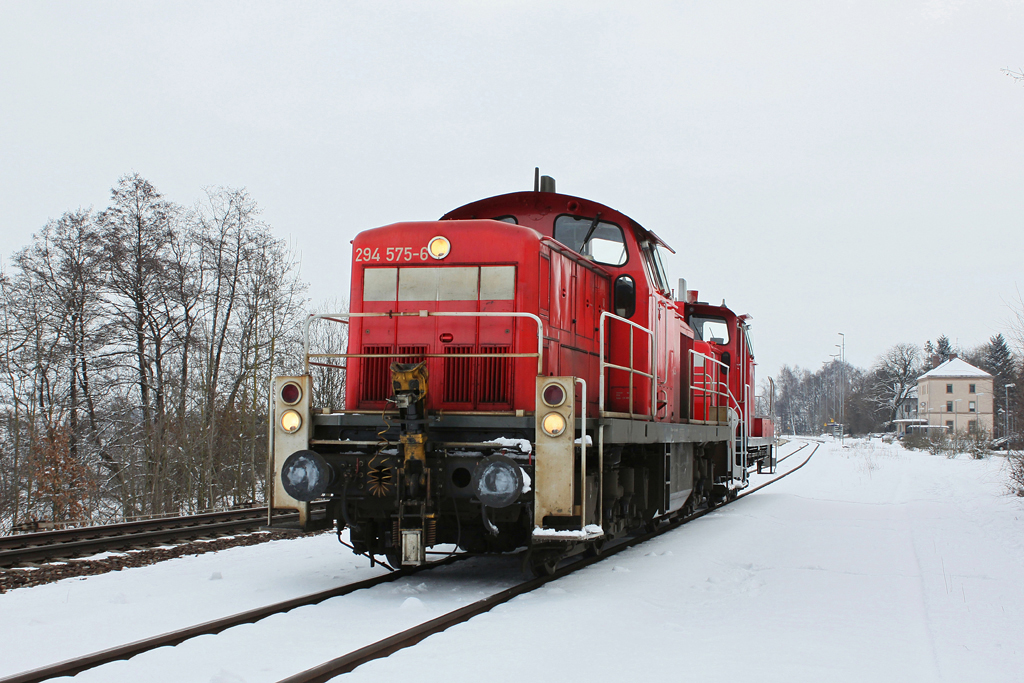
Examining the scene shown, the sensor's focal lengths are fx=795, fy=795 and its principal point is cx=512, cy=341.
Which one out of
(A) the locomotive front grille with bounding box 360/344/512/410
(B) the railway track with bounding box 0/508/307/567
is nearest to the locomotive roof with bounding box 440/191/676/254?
(A) the locomotive front grille with bounding box 360/344/512/410

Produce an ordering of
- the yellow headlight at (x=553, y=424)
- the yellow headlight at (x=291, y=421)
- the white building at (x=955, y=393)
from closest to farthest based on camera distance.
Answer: the yellow headlight at (x=553, y=424) → the yellow headlight at (x=291, y=421) → the white building at (x=955, y=393)

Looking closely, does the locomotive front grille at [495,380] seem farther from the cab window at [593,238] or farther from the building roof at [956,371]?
the building roof at [956,371]

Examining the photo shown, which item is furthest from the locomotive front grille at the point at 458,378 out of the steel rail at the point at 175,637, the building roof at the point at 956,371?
the building roof at the point at 956,371

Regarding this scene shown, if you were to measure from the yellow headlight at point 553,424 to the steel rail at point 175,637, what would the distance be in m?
2.01

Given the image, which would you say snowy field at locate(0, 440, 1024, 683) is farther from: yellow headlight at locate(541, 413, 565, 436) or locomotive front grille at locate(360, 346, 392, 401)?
locomotive front grille at locate(360, 346, 392, 401)

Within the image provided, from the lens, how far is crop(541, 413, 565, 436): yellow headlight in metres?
5.71

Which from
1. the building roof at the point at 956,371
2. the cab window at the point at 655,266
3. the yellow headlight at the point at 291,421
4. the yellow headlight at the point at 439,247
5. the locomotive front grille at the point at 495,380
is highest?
the building roof at the point at 956,371


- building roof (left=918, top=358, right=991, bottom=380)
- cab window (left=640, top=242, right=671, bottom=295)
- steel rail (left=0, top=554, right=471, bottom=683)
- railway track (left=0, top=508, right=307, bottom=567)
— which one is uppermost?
building roof (left=918, top=358, right=991, bottom=380)

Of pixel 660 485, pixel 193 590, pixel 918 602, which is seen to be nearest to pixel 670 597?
pixel 918 602

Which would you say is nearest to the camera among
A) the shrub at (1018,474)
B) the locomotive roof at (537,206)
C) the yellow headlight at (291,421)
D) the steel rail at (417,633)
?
the steel rail at (417,633)

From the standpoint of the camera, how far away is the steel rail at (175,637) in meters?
3.85

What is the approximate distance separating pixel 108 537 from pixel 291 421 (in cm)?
366

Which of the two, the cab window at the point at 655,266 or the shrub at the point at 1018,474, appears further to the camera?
the shrub at the point at 1018,474

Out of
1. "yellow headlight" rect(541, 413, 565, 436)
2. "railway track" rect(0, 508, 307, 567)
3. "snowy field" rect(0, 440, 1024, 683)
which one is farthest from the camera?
"railway track" rect(0, 508, 307, 567)
